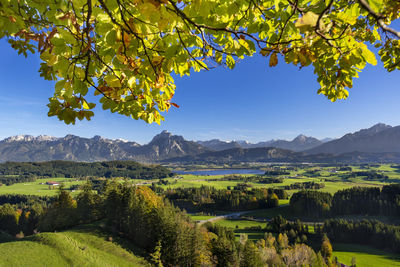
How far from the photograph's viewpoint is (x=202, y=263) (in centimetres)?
3042

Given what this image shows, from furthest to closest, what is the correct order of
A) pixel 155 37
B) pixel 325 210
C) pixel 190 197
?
pixel 190 197
pixel 325 210
pixel 155 37

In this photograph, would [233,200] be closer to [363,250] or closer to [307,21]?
[363,250]

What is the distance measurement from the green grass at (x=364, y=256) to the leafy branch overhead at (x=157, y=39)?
6422cm

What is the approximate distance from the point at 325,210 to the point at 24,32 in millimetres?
102660

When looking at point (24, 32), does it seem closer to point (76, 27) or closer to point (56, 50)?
point (76, 27)

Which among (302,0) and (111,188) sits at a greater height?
(302,0)

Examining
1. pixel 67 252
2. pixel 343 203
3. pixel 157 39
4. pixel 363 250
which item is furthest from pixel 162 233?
pixel 343 203

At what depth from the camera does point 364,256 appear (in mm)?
53469

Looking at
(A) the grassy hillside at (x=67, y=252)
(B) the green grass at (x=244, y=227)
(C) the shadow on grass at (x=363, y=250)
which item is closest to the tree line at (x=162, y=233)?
(A) the grassy hillside at (x=67, y=252)

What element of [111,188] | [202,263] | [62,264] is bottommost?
[202,263]

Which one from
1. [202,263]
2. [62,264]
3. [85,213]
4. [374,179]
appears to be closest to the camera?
[62,264]

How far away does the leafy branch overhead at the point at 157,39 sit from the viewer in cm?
154

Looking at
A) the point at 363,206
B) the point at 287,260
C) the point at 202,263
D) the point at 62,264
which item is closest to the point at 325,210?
the point at 363,206

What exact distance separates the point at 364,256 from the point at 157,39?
242ft
